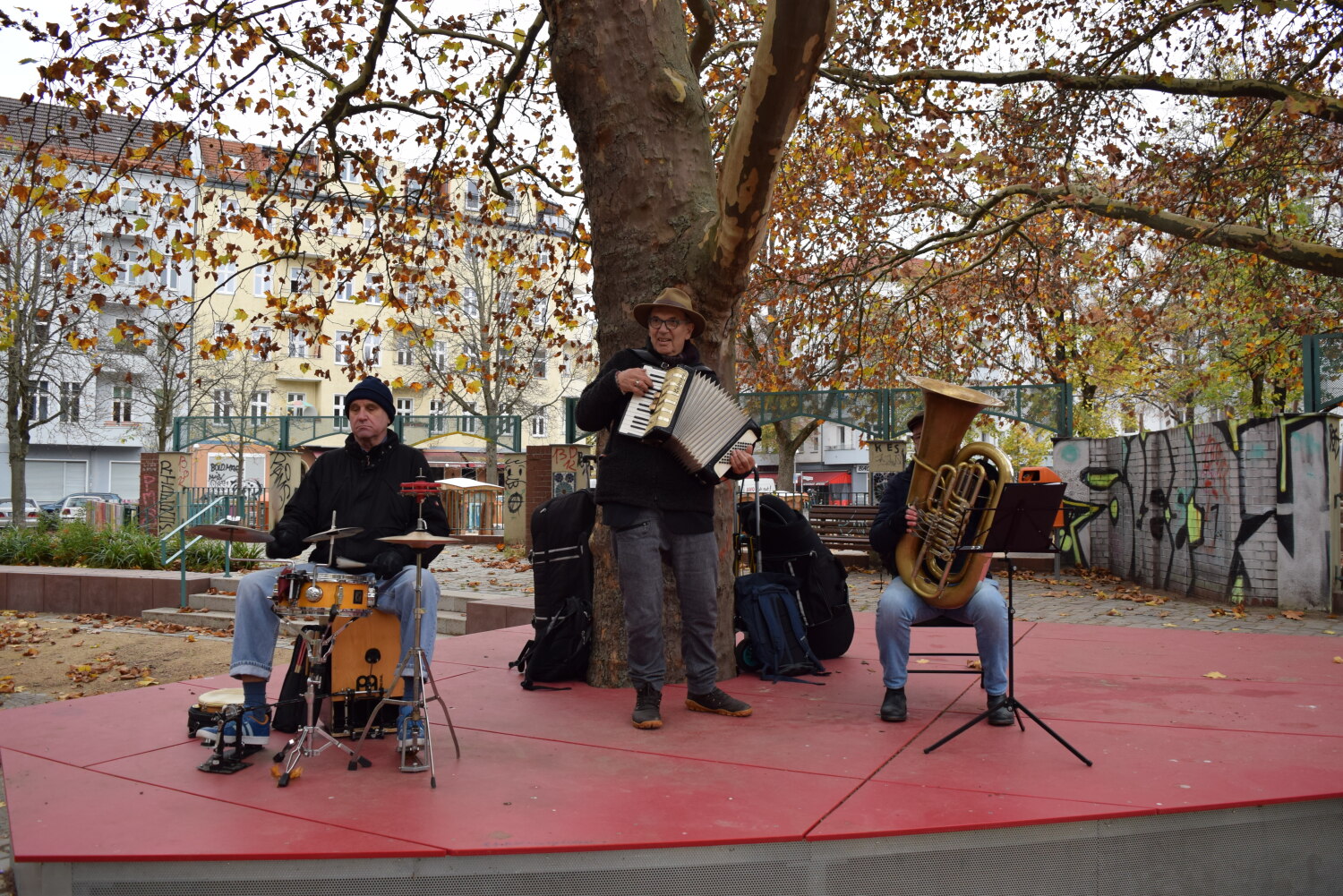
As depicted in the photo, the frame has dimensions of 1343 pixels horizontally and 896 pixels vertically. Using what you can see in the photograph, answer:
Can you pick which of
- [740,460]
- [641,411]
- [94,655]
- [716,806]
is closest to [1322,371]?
[740,460]

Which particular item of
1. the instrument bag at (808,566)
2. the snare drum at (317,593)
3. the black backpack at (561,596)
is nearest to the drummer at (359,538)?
the snare drum at (317,593)

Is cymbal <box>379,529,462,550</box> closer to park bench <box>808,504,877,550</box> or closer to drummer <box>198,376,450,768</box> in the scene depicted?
drummer <box>198,376,450,768</box>

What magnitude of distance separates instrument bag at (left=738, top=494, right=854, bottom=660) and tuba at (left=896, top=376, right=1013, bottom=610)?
5.12 feet

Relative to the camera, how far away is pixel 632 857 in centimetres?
338

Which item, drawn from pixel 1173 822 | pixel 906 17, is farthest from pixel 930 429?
pixel 906 17

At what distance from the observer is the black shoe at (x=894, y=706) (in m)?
5.21

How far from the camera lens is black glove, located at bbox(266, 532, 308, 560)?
4426 mm

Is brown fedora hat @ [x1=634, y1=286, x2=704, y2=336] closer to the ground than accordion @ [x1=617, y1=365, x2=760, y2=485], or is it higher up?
higher up

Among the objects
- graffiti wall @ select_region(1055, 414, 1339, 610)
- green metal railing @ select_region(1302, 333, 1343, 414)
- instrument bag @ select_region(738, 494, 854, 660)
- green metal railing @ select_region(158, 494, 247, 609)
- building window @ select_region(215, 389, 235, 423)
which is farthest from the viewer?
building window @ select_region(215, 389, 235, 423)

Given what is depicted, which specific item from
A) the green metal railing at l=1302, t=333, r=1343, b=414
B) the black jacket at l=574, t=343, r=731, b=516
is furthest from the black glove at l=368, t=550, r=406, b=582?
the green metal railing at l=1302, t=333, r=1343, b=414

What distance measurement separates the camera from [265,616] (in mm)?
4551

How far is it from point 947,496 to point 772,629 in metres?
1.88

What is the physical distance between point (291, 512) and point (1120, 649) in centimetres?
592

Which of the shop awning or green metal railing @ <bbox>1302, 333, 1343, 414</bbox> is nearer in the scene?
green metal railing @ <bbox>1302, 333, 1343, 414</bbox>
